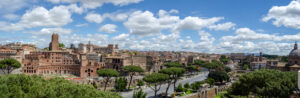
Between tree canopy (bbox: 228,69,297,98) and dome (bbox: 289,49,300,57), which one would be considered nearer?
tree canopy (bbox: 228,69,297,98)

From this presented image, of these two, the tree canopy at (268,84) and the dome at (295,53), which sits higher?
the dome at (295,53)

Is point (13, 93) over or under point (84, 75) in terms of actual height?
over

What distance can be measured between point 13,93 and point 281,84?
32430 mm

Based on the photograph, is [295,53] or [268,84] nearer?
[268,84]

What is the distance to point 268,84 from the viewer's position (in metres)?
25.7

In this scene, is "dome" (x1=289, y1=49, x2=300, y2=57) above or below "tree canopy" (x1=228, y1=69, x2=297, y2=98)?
A: above

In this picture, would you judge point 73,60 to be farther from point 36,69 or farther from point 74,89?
point 74,89

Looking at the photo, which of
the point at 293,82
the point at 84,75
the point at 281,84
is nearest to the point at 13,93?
the point at 281,84

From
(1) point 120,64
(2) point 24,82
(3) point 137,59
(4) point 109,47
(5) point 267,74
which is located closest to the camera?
(2) point 24,82

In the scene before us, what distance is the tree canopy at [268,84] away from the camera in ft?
80.8

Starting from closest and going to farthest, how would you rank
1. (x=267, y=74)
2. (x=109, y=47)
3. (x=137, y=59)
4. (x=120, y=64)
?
(x=267, y=74), (x=120, y=64), (x=137, y=59), (x=109, y=47)

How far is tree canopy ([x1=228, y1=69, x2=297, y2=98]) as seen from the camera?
24625 mm

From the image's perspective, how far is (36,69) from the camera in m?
64.0

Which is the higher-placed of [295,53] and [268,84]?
[295,53]
